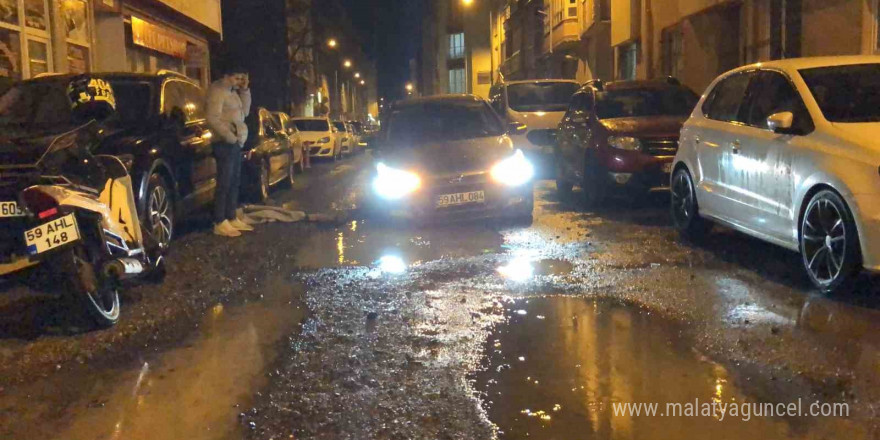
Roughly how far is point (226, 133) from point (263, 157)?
13.6 ft

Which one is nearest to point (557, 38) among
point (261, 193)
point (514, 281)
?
point (261, 193)

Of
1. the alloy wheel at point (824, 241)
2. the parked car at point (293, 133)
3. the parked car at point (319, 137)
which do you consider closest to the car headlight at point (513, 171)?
the alloy wheel at point (824, 241)

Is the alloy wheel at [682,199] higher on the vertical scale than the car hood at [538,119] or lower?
lower

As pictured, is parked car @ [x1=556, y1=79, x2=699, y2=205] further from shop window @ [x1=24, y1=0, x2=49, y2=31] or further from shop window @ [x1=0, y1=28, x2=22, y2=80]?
shop window @ [x1=24, y1=0, x2=49, y2=31]

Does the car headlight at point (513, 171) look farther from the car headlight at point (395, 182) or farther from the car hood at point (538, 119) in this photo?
the car hood at point (538, 119)

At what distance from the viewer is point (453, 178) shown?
9258mm

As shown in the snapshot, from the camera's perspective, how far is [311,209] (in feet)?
40.8

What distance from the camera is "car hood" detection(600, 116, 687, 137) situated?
10.4 m

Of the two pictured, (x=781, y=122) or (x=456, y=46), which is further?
(x=456, y=46)

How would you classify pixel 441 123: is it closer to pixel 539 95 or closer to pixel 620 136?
pixel 620 136

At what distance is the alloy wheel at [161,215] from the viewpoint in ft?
25.1

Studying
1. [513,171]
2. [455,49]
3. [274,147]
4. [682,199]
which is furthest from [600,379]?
[455,49]

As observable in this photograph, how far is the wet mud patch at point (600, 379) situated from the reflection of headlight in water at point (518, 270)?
1.09 m

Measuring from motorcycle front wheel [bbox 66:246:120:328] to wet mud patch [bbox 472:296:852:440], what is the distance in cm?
257
